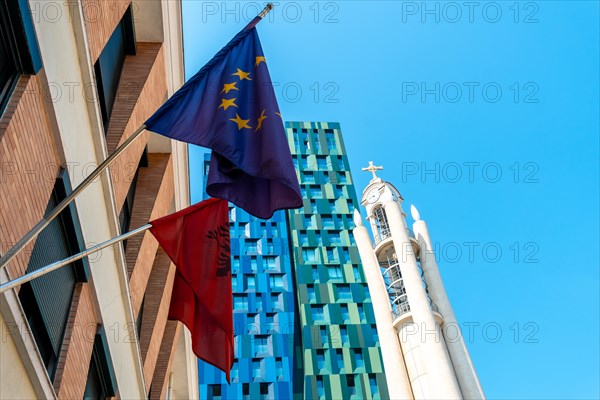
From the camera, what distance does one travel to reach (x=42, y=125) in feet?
22.6

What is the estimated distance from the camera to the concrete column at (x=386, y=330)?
3112 centimetres

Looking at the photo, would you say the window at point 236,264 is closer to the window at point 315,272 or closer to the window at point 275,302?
the window at point 275,302

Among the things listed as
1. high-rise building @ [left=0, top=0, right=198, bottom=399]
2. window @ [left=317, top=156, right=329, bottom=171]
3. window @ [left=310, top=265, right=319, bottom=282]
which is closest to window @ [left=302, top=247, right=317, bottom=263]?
window @ [left=310, top=265, right=319, bottom=282]

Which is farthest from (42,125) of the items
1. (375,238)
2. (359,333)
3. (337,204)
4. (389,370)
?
(337,204)

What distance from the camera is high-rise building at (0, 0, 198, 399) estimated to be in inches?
240

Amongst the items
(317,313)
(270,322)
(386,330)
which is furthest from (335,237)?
(386,330)

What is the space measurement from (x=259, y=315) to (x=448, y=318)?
34.2m

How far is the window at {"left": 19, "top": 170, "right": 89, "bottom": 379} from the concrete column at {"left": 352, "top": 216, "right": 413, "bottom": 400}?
82.9 ft

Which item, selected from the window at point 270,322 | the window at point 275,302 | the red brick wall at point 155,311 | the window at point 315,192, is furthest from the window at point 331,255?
the red brick wall at point 155,311

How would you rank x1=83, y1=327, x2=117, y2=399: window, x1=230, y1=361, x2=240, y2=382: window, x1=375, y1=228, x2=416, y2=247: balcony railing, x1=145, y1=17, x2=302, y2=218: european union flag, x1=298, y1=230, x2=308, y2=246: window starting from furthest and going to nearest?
x1=298, y1=230, x2=308, y2=246: window < x1=230, y1=361, x2=240, y2=382: window < x1=375, y1=228, x2=416, y2=247: balcony railing < x1=83, y1=327, x2=117, y2=399: window < x1=145, y1=17, x2=302, y2=218: european union flag

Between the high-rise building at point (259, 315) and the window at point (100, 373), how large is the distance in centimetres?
4722

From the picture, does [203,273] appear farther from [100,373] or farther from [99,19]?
[99,19]

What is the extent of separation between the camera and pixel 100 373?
9.74m

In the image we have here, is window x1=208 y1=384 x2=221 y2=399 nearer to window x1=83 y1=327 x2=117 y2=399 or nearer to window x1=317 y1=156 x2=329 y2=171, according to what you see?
window x1=317 y1=156 x2=329 y2=171
